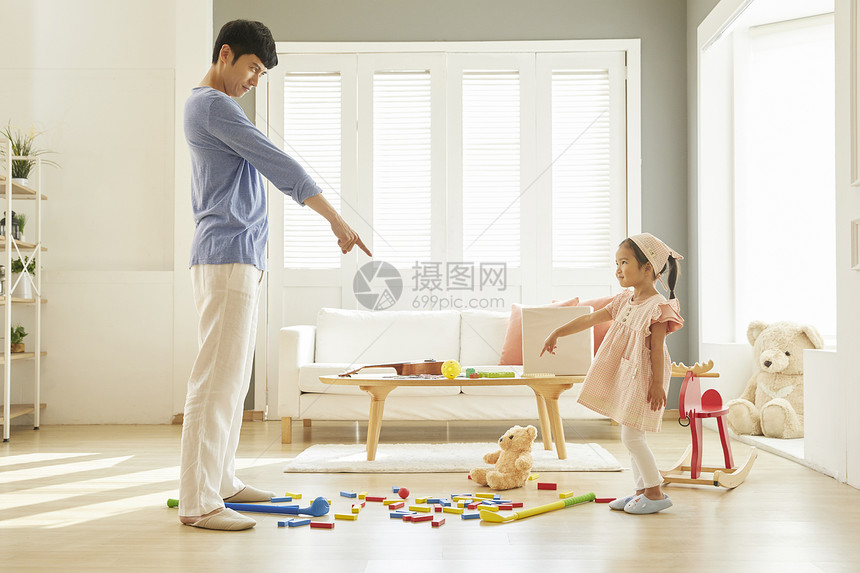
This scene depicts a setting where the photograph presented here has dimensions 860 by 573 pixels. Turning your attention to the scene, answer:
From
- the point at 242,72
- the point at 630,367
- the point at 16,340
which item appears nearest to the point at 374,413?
the point at 630,367

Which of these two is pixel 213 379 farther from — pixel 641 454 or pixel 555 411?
pixel 555 411

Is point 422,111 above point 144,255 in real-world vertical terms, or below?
above

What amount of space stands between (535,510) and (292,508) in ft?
2.37

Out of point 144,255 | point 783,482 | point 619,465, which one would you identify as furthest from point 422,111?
point 783,482

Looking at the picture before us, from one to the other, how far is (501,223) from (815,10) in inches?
82.7

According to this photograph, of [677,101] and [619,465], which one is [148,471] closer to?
[619,465]

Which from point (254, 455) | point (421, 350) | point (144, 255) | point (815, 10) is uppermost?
point (815, 10)

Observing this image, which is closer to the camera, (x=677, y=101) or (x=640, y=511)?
(x=640, y=511)

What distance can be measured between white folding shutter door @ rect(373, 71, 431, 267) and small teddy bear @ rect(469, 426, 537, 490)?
2.28 metres

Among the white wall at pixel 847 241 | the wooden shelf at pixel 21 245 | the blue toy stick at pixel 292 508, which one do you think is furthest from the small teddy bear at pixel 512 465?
the wooden shelf at pixel 21 245

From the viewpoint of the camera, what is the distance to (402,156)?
4.91m

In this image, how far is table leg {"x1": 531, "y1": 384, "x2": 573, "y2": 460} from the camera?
3260 mm

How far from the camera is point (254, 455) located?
3514 millimetres

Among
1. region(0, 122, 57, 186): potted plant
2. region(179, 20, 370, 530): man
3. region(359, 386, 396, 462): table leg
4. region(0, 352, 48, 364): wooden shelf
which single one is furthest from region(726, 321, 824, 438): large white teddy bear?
region(0, 122, 57, 186): potted plant
